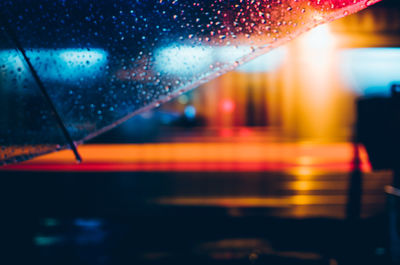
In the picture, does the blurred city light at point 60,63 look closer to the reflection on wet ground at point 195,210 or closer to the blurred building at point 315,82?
the reflection on wet ground at point 195,210

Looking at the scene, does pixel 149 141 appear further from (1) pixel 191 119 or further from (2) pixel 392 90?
(2) pixel 392 90

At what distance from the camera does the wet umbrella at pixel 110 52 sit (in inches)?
49.3

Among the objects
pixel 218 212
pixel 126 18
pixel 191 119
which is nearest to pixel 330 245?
pixel 218 212

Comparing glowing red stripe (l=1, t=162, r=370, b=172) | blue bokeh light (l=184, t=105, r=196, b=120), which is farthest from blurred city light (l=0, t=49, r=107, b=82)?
blue bokeh light (l=184, t=105, r=196, b=120)

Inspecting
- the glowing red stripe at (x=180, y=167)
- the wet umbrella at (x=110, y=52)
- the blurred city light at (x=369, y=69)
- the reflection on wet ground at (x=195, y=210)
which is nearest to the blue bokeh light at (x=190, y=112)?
the reflection on wet ground at (x=195, y=210)

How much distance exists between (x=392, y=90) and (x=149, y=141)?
8.73 meters

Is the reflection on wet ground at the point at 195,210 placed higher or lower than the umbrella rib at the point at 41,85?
lower

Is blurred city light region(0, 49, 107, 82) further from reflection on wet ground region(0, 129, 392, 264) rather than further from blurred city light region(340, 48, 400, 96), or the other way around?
blurred city light region(340, 48, 400, 96)

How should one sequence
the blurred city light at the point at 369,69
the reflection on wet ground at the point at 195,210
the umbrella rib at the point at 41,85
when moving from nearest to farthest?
the umbrella rib at the point at 41,85, the reflection on wet ground at the point at 195,210, the blurred city light at the point at 369,69

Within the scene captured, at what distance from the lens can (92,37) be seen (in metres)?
1.30

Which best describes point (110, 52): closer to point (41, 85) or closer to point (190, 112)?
point (41, 85)

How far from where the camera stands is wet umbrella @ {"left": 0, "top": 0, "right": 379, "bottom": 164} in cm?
125

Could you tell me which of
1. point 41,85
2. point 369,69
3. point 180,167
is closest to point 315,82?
point 369,69

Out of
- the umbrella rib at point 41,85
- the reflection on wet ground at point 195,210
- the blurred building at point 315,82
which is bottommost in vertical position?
the reflection on wet ground at point 195,210
